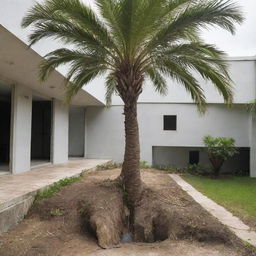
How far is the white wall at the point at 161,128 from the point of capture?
17.5m

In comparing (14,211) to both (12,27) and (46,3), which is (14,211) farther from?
(46,3)

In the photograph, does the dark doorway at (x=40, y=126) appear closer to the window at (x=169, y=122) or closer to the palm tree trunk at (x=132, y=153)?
the window at (x=169, y=122)

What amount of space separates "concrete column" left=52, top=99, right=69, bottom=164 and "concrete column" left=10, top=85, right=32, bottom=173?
3003 mm

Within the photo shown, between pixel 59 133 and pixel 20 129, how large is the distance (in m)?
4.42

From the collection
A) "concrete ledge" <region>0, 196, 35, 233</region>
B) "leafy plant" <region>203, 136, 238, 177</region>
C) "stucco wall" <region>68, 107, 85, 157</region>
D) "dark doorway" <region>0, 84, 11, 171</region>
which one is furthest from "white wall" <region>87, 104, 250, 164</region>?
"concrete ledge" <region>0, 196, 35, 233</region>

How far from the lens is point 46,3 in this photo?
6723mm

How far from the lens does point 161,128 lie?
17.9 m

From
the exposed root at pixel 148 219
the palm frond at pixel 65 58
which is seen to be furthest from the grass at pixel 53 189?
the palm frond at pixel 65 58

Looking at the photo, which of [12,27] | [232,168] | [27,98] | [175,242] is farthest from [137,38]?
[232,168]

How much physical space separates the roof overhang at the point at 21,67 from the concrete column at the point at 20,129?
1.39 ft

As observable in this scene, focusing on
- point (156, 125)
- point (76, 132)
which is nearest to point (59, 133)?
point (76, 132)

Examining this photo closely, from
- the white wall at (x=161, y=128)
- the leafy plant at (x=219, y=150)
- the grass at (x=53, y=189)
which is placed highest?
the white wall at (x=161, y=128)

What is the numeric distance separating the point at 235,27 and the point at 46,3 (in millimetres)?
4041

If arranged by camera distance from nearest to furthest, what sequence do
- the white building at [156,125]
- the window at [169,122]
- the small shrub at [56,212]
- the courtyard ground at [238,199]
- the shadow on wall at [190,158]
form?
1. the small shrub at [56,212]
2. the courtyard ground at [238,199]
3. the white building at [156,125]
4. the window at [169,122]
5. the shadow on wall at [190,158]
